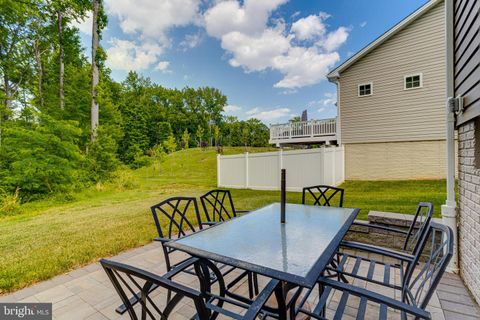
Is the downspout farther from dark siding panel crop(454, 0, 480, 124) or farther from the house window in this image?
the house window

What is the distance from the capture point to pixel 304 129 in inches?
453

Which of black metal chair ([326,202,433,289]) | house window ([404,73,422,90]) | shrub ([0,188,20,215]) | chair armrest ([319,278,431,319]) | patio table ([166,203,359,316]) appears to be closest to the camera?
chair armrest ([319,278,431,319])

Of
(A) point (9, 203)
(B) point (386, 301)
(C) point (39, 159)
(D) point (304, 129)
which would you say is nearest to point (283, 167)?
(D) point (304, 129)

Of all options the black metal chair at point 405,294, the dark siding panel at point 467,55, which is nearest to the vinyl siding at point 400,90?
the dark siding panel at point 467,55

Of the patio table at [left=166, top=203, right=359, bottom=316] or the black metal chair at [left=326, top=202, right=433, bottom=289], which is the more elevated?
the patio table at [left=166, top=203, right=359, bottom=316]

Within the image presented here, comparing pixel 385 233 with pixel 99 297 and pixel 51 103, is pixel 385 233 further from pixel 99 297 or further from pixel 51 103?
pixel 51 103

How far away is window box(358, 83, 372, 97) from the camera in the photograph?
9.51m

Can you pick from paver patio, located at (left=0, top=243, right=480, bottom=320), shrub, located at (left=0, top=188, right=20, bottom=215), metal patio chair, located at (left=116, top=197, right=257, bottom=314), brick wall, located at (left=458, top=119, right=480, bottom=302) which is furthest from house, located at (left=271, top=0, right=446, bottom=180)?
shrub, located at (left=0, top=188, right=20, bottom=215)

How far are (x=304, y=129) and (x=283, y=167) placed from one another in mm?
4237

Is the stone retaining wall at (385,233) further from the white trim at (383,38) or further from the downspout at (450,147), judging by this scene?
the white trim at (383,38)

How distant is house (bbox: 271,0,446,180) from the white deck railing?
1.43ft

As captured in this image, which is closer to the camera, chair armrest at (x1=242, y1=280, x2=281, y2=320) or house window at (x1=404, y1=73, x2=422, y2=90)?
chair armrest at (x1=242, y1=280, x2=281, y2=320)

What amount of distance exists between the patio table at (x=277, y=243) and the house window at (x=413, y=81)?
887cm

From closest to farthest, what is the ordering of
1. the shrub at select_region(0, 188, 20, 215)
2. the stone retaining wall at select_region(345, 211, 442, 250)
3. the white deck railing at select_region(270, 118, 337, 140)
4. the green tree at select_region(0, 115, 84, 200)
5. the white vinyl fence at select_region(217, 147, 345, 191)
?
the stone retaining wall at select_region(345, 211, 442, 250) → the shrub at select_region(0, 188, 20, 215) → the green tree at select_region(0, 115, 84, 200) → the white vinyl fence at select_region(217, 147, 345, 191) → the white deck railing at select_region(270, 118, 337, 140)
